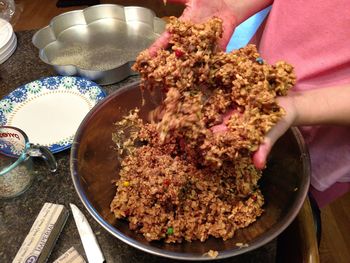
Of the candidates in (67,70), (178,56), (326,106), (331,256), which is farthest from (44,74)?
(331,256)

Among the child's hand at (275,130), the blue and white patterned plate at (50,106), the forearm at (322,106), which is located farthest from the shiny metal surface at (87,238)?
the forearm at (322,106)

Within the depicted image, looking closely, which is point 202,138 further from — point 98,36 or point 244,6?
point 98,36

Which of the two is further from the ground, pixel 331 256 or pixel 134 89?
pixel 134 89

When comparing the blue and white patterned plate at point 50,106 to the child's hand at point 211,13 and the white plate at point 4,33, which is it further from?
the child's hand at point 211,13

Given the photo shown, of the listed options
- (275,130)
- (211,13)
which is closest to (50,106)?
(211,13)

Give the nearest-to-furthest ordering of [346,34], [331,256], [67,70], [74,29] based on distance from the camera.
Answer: [346,34]
[67,70]
[74,29]
[331,256]

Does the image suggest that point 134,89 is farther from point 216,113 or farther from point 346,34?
point 346,34
